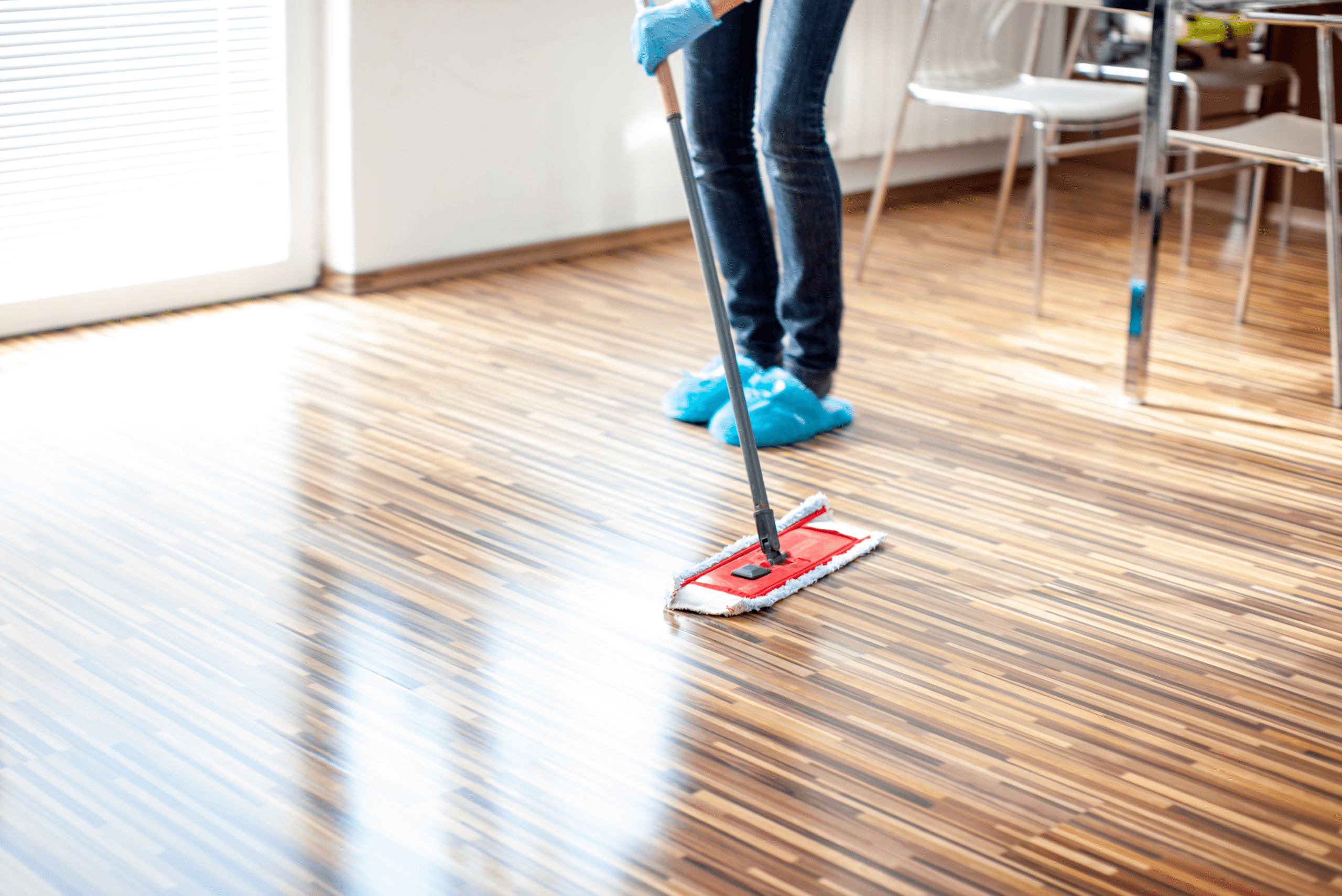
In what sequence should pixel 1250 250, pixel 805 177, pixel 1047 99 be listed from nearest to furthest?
pixel 805 177 → pixel 1250 250 → pixel 1047 99

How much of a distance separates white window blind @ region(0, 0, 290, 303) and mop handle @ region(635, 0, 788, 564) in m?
1.21

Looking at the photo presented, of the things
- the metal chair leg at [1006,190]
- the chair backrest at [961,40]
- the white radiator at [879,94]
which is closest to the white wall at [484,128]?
the white radiator at [879,94]

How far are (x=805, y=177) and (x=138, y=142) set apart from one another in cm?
121

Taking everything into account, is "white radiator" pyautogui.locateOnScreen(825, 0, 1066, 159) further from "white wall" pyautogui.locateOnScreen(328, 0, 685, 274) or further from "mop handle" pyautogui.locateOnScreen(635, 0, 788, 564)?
"mop handle" pyautogui.locateOnScreen(635, 0, 788, 564)

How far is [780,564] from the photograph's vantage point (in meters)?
1.63

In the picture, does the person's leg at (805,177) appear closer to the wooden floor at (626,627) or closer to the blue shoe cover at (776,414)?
the blue shoe cover at (776,414)

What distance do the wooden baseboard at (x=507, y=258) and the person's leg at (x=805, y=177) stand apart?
0.99m

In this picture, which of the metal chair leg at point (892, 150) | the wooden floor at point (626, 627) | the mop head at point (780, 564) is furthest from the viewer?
the metal chair leg at point (892, 150)

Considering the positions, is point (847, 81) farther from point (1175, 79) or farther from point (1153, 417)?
point (1153, 417)

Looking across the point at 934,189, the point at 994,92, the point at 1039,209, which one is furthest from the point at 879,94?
the point at 1039,209

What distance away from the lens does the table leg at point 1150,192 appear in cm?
211

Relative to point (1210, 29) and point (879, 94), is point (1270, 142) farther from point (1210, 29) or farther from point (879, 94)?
point (879, 94)

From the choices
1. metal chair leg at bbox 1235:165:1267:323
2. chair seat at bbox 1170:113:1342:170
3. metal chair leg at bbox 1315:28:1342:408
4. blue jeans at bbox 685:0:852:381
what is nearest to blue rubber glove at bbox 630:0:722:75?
blue jeans at bbox 685:0:852:381

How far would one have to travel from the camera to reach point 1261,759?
1.28 m
